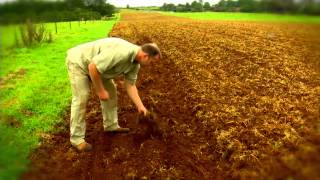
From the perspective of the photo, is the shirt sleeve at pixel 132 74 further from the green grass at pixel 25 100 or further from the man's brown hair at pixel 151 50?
the green grass at pixel 25 100

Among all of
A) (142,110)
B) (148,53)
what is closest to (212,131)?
(142,110)

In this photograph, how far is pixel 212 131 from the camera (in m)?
7.80

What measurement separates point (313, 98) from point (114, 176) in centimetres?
533

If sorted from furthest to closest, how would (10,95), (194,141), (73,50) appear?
1. (10,95)
2. (194,141)
3. (73,50)

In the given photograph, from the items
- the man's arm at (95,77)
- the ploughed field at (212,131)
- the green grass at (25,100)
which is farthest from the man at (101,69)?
the green grass at (25,100)

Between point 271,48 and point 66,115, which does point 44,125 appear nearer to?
point 66,115

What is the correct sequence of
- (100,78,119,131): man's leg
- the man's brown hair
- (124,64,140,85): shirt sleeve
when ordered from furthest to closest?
(100,78,119,131): man's leg < (124,64,140,85): shirt sleeve < the man's brown hair

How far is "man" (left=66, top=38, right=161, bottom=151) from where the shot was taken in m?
6.31

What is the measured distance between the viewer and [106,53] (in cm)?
636

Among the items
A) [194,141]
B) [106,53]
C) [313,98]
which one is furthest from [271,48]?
[106,53]

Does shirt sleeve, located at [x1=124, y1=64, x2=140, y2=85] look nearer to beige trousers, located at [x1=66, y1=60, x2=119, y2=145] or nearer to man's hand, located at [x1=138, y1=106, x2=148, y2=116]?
man's hand, located at [x1=138, y1=106, x2=148, y2=116]

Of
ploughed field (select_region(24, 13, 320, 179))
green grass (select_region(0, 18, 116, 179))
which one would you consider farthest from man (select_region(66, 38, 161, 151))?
green grass (select_region(0, 18, 116, 179))

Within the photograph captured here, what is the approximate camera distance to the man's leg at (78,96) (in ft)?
22.6

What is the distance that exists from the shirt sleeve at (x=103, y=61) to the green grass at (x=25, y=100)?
757 mm
